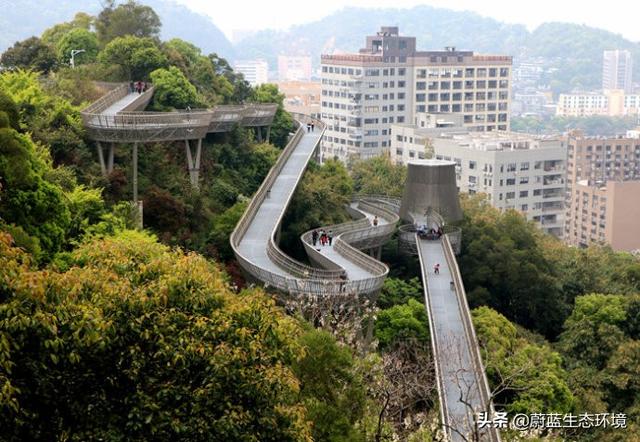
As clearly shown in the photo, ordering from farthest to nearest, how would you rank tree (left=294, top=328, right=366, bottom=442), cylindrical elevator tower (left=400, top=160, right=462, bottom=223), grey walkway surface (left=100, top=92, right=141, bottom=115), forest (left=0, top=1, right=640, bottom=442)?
cylindrical elevator tower (left=400, top=160, right=462, bottom=223), grey walkway surface (left=100, top=92, right=141, bottom=115), tree (left=294, top=328, right=366, bottom=442), forest (left=0, top=1, right=640, bottom=442)

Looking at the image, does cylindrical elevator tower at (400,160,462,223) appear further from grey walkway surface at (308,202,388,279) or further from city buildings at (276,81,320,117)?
city buildings at (276,81,320,117)

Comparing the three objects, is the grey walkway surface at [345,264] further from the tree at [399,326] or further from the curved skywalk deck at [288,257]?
the tree at [399,326]

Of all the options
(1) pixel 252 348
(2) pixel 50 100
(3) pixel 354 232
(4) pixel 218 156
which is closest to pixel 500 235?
(3) pixel 354 232

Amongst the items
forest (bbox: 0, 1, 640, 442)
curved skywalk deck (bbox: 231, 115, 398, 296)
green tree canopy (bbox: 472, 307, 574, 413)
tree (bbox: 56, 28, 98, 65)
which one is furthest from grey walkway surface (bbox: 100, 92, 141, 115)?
green tree canopy (bbox: 472, 307, 574, 413)

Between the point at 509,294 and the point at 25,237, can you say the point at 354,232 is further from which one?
the point at 25,237

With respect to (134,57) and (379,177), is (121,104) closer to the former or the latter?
(134,57)

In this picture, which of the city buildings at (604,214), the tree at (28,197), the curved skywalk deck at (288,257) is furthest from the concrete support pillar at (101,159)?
the city buildings at (604,214)
